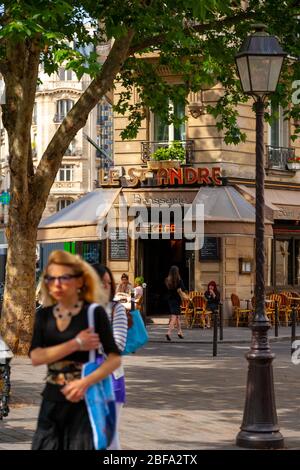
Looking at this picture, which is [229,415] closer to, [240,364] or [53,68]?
[240,364]

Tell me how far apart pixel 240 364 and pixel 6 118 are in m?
6.08

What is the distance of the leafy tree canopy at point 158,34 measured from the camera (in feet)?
48.0

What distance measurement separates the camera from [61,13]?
14.3 meters

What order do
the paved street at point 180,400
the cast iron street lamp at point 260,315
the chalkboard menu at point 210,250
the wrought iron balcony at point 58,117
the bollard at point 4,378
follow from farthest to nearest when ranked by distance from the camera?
the wrought iron balcony at point 58,117, the chalkboard menu at point 210,250, the bollard at point 4,378, the paved street at point 180,400, the cast iron street lamp at point 260,315

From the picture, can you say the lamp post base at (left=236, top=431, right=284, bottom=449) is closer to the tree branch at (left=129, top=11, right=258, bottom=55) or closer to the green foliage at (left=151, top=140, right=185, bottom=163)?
the tree branch at (left=129, top=11, right=258, bottom=55)

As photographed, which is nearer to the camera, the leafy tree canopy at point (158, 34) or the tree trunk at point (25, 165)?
the leafy tree canopy at point (158, 34)

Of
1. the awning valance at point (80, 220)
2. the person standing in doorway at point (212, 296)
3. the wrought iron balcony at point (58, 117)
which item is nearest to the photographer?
the person standing in doorway at point (212, 296)

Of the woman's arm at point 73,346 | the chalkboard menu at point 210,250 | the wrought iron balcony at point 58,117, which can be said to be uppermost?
the wrought iron balcony at point 58,117

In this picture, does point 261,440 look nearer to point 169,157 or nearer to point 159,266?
point 169,157

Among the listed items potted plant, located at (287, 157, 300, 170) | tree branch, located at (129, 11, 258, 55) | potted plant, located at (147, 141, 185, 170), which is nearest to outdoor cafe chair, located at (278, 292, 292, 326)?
potted plant, located at (287, 157, 300, 170)

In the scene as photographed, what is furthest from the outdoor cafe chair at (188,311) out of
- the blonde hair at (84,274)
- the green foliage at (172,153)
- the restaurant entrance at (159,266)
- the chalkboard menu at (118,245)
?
the blonde hair at (84,274)

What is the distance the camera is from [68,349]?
5.94m

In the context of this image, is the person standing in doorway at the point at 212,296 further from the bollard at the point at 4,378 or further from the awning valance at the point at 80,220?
the bollard at the point at 4,378

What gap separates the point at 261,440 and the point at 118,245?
22036mm
